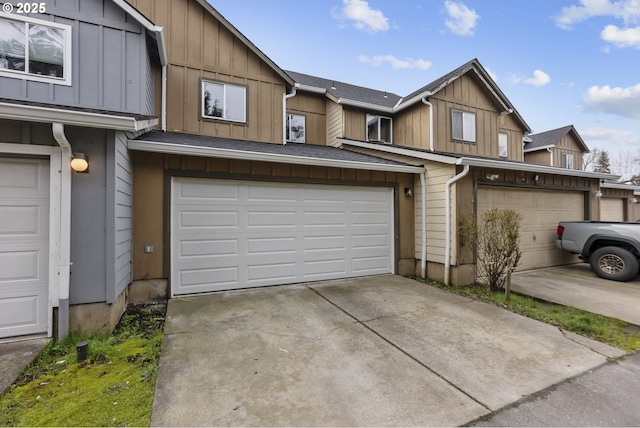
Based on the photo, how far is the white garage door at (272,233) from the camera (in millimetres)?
5078

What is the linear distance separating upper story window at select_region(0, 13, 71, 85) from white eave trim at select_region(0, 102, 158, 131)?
1378 mm

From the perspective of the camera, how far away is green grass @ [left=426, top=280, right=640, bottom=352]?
350cm

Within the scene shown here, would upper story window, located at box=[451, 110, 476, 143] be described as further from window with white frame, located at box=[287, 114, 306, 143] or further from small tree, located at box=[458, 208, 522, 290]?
window with white frame, located at box=[287, 114, 306, 143]

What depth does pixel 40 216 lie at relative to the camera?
3.37 metres

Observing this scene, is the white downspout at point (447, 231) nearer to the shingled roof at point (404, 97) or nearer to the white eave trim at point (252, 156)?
the white eave trim at point (252, 156)

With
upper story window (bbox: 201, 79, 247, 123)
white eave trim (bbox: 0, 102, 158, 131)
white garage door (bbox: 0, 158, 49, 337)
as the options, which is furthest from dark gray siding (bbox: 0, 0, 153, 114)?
upper story window (bbox: 201, 79, 247, 123)

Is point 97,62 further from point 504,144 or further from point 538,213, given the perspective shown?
point 504,144

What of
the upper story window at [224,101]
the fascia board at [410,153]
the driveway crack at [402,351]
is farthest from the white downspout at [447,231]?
the upper story window at [224,101]

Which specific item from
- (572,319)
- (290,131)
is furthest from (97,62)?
(572,319)

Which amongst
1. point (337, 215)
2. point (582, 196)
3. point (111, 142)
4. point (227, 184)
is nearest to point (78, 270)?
point (111, 142)

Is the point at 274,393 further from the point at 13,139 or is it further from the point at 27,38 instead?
the point at 27,38

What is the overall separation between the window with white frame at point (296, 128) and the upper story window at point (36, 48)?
6135 millimetres

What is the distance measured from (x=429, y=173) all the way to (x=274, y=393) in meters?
5.62

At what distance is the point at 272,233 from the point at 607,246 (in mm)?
7606
